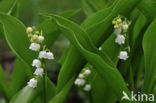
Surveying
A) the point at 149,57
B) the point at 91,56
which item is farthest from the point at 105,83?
the point at 91,56

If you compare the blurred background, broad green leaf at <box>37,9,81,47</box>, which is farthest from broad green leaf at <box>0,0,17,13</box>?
the blurred background

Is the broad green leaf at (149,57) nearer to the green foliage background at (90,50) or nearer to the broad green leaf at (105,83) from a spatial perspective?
the green foliage background at (90,50)

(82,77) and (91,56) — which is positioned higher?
(91,56)

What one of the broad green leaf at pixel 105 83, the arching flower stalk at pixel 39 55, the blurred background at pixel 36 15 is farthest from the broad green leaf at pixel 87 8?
the blurred background at pixel 36 15

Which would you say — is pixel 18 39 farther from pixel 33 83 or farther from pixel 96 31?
pixel 96 31

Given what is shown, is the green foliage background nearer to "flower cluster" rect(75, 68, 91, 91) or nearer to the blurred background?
"flower cluster" rect(75, 68, 91, 91)

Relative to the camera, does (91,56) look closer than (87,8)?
Yes

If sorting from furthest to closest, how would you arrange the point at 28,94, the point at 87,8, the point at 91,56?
the point at 87,8, the point at 28,94, the point at 91,56

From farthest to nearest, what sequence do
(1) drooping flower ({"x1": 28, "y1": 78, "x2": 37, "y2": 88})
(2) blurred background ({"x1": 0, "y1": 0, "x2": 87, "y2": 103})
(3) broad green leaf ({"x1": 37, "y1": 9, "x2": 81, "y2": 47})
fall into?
(2) blurred background ({"x1": 0, "y1": 0, "x2": 87, "y2": 103}) → (3) broad green leaf ({"x1": 37, "y1": 9, "x2": 81, "y2": 47}) → (1) drooping flower ({"x1": 28, "y1": 78, "x2": 37, "y2": 88})

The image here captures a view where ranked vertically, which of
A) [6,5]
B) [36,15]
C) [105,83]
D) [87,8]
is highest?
[6,5]
